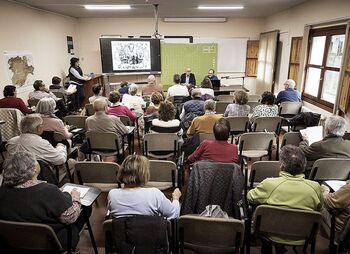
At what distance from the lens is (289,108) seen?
516cm

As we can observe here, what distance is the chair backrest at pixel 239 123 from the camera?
4.03m

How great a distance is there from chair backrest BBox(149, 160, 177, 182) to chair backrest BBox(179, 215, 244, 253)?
0.79 meters

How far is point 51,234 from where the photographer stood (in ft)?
5.27

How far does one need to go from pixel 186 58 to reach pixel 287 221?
8105 mm

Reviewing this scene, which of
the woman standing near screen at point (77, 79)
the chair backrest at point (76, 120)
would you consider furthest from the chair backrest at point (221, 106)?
the woman standing near screen at point (77, 79)

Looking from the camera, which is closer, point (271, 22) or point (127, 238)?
point (127, 238)

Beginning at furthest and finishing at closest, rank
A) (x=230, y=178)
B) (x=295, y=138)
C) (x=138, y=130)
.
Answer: (x=138, y=130) < (x=295, y=138) < (x=230, y=178)

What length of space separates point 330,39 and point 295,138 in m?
3.12

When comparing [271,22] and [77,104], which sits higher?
[271,22]

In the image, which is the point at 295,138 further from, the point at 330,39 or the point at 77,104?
the point at 77,104

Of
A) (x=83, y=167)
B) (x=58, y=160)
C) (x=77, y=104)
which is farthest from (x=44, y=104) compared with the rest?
(x=77, y=104)

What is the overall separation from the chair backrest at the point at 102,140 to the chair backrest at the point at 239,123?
5.50ft

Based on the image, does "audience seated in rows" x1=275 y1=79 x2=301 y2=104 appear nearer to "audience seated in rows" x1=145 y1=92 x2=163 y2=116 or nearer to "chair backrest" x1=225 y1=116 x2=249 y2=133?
"chair backrest" x1=225 y1=116 x2=249 y2=133

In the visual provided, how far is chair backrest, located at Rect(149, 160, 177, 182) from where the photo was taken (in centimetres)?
249
